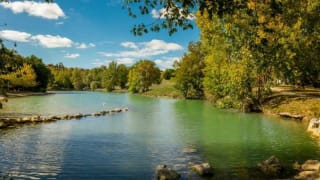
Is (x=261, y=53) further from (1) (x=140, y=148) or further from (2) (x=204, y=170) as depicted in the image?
(2) (x=204, y=170)

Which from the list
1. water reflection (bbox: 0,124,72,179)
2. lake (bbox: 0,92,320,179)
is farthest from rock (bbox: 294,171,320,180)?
water reflection (bbox: 0,124,72,179)

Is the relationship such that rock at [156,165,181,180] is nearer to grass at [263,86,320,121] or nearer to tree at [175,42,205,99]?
grass at [263,86,320,121]

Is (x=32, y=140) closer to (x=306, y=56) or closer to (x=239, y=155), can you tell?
(x=239, y=155)

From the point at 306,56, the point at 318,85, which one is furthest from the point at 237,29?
the point at 318,85

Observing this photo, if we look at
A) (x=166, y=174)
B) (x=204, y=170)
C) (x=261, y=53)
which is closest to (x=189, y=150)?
(x=204, y=170)

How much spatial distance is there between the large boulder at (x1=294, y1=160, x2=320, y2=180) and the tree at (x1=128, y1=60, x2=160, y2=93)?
125915 millimetres

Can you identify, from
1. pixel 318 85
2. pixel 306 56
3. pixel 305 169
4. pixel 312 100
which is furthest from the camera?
pixel 318 85

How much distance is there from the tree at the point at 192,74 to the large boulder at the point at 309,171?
77872 mm

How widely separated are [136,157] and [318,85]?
56.3m

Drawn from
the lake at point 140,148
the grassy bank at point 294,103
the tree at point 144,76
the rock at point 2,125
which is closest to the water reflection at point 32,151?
the lake at point 140,148

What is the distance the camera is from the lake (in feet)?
64.0

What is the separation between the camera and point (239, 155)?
23641mm

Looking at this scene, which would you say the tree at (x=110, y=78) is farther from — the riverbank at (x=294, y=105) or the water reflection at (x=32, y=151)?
the water reflection at (x=32, y=151)

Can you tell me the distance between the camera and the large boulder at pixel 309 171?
17609 millimetres
